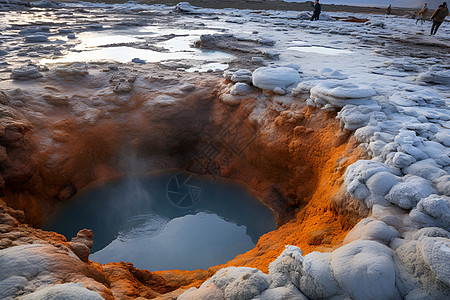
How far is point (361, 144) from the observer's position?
398cm

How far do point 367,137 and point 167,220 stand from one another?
3661 mm

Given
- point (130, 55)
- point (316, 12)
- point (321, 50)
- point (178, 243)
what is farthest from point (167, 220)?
point (316, 12)

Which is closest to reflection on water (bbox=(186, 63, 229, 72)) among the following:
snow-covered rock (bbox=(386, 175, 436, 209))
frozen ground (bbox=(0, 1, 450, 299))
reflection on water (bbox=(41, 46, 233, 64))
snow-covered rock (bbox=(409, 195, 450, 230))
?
frozen ground (bbox=(0, 1, 450, 299))

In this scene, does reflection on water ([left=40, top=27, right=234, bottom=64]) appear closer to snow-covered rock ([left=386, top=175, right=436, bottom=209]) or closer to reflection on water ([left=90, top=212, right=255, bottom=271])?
reflection on water ([left=90, top=212, right=255, bottom=271])

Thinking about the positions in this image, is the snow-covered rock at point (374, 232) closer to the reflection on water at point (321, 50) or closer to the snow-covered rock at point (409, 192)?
the snow-covered rock at point (409, 192)

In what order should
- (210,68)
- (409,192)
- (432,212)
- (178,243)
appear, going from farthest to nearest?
(210,68) → (178,243) → (409,192) → (432,212)

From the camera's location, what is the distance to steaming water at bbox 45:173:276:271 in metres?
4.70

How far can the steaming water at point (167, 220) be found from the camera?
185 inches

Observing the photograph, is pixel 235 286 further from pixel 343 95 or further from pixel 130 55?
pixel 130 55

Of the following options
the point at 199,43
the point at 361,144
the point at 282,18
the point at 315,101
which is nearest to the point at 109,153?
the point at 315,101

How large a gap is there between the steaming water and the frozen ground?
1.92 metres

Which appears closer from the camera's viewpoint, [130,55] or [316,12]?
[130,55]

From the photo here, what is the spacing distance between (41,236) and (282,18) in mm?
18715

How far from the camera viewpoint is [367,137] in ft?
13.0
